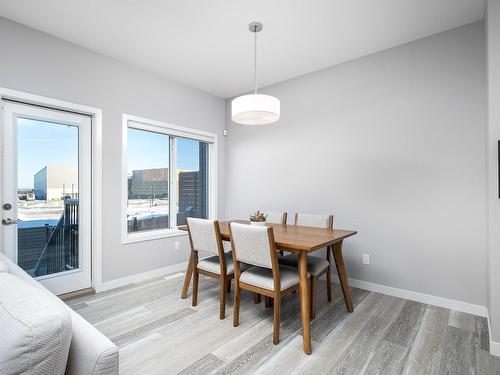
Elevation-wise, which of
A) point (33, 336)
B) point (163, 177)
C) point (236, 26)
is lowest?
point (33, 336)

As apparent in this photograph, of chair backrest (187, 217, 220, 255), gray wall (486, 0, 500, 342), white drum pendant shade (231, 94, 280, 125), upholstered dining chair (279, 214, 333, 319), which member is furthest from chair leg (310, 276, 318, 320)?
white drum pendant shade (231, 94, 280, 125)

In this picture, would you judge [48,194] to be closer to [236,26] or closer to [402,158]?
[236,26]

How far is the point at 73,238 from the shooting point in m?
3.04

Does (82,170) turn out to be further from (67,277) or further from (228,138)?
(228,138)

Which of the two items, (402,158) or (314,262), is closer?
(314,262)

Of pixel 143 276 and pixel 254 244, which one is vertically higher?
pixel 254 244

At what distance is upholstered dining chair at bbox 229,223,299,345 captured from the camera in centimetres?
204

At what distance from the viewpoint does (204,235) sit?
2.59 m

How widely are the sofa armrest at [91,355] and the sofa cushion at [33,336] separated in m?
0.05

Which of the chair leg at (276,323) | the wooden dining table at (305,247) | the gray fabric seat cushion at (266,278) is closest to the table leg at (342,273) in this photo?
the wooden dining table at (305,247)

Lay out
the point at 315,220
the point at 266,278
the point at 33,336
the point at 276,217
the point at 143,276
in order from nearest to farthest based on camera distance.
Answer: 1. the point at 33,336
2. the point at 266,278
3. the point at 315,220
4. the point at 276,217
5. the point at 143,276

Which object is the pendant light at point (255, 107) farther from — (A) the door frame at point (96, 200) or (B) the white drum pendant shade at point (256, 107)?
(A) the door frame at point (96, 200)

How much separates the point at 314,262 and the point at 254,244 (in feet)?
2.59

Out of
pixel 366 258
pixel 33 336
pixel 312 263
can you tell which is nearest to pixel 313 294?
pixel 312 263
